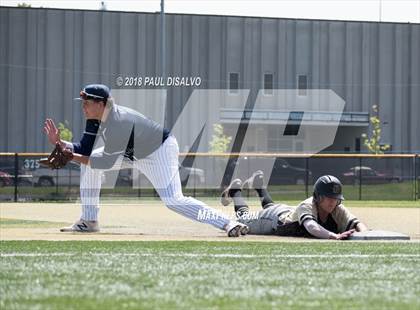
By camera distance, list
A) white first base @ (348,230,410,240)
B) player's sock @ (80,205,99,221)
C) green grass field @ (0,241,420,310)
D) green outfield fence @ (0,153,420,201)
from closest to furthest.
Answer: green grass field @ (0,241,420,310) < white first base @ (348,230,410,240) < player's sock @ (80,205,99,221) < green outfield fence @ (0,153,420,201)

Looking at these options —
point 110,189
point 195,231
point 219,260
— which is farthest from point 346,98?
point 219,260

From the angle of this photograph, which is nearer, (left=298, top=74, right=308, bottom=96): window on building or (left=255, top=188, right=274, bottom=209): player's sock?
(left=255, top=188, right=274, bottom=209): player's sock

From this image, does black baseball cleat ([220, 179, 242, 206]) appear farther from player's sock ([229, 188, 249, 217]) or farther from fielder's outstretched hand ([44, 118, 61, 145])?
fielder's outstretched hand ([44, 118, 61, 145])

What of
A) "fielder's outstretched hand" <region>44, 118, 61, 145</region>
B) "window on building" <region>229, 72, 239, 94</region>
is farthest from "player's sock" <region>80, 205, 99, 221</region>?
"window on building" <region>229, 72, 239, 94</region>

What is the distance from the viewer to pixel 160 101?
40062 mm

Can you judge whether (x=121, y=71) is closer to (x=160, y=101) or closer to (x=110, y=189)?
(x=160, y=101)

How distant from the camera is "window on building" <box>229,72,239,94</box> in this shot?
4553 cm

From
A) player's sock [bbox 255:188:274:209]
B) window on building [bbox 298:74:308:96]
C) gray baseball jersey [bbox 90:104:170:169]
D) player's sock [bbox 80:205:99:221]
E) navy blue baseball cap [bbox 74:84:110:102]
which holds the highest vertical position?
window on building [bbox 298:74:308:96]

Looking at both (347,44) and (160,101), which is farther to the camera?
(347,44)

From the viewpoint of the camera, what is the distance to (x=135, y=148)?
928 cm

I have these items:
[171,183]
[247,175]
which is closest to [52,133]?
[171,183]

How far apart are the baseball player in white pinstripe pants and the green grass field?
115cm

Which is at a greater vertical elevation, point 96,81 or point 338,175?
point 96,81

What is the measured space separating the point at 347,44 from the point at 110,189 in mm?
23313
